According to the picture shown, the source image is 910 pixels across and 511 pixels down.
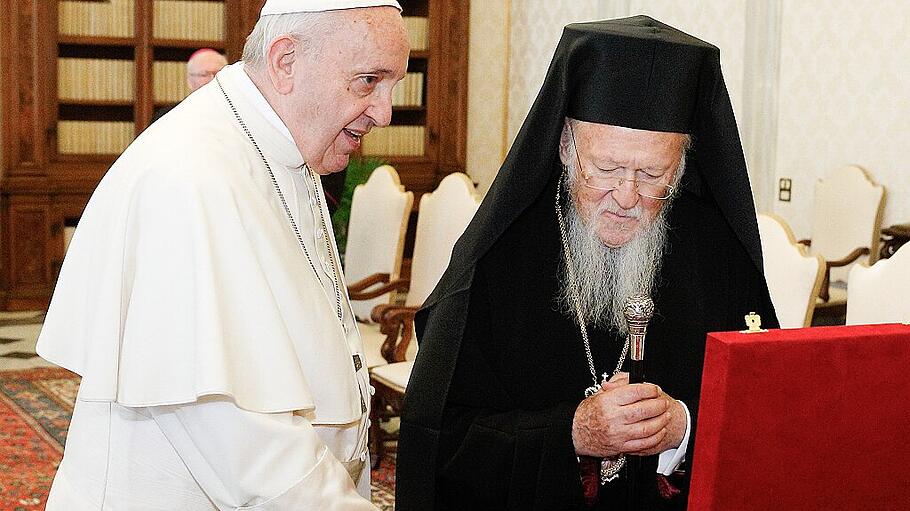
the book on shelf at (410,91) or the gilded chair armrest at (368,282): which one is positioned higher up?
the book on shelf at (410,91)

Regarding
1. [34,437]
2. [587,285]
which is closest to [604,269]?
[587,285]

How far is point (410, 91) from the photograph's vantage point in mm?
10898

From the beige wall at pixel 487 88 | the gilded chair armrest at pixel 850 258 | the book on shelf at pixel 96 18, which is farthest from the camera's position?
the beige wall at pixel 487 88

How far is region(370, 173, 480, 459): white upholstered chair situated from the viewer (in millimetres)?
5238

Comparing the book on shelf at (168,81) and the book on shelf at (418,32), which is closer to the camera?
the book on shelf at (168,81)

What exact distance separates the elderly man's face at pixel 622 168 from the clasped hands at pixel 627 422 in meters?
0.35

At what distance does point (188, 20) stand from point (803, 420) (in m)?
9.19

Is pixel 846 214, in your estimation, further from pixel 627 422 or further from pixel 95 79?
pixel 95 79

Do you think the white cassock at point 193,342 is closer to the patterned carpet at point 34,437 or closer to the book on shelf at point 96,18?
the patterned carpet at point 34,437

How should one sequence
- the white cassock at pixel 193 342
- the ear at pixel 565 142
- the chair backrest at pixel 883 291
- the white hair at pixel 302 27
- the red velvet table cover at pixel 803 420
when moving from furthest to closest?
the chair backrest at pixel 883 291, the ear at pixel 565 142, the white hair at pixel 302 27, the white cassock at pixel 193 342, the red velvet table cover at pixel 803 420

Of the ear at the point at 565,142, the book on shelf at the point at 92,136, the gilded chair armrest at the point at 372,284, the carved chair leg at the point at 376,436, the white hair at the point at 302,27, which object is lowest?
the carved chair leg at the point at 376,436

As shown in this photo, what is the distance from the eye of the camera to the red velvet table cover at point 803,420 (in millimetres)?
1505

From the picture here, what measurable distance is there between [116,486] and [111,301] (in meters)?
0.32

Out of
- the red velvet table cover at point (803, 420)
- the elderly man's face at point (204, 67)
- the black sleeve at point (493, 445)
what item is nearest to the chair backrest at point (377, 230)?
the elderly man's face at point (204, 67)
